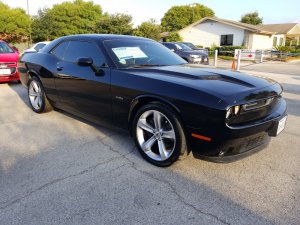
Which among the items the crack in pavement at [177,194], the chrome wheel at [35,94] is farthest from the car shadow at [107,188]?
the chrome wheel at [35,94]

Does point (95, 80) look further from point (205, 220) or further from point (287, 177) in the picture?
point (287, 177)

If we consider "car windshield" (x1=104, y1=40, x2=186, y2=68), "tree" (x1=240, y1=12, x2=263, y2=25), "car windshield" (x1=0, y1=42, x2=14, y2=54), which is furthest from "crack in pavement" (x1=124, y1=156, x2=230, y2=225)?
"tree" (x1=240, y1=12, x2=263, y2=25)

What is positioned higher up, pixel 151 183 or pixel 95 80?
pixel 95 80

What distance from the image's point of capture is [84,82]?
4082 mm

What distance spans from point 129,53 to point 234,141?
1.97m

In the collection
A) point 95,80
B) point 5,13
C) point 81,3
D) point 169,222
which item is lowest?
point 169,222

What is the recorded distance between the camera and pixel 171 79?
322 cm

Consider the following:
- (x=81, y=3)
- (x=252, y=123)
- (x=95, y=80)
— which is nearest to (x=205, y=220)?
(x=252, y=123)

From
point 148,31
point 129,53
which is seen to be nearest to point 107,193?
point 129,53

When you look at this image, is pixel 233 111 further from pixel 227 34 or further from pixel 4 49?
pixel 227 34

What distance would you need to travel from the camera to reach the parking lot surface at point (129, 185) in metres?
2.47

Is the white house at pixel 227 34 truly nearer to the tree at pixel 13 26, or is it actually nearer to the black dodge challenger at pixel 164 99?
the tree at pixel 13 26

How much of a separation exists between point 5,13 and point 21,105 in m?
39.9

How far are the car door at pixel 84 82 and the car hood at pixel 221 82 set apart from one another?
1.84 ft
